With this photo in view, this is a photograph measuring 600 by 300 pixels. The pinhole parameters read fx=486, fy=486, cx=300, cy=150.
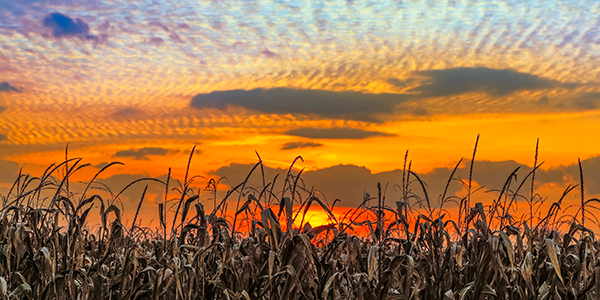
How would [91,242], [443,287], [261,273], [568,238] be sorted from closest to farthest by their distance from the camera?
1. [261,273]
2. [443,287]
3. [568,238]
4. [91,242]

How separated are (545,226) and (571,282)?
2.23m

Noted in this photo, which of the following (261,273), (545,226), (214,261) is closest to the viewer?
(261,273)

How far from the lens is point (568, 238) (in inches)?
219

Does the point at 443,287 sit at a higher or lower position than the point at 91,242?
higher

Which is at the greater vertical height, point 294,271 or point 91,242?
point 294,271

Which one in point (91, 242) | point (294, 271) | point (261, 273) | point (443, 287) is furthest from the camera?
point (91, 242)

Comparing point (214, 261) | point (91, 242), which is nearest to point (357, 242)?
point (214, 261)

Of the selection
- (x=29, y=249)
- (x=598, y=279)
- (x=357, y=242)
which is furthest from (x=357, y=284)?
(x=29, y=249)

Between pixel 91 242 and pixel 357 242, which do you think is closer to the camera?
pixel 357 242

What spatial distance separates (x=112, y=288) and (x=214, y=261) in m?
0.99

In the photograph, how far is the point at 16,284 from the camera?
4973 millimetres

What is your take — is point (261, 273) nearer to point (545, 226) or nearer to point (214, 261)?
point (214, 261)

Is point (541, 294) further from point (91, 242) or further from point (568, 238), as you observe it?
point (91, 242)

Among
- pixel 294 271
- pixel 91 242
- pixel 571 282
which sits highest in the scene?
pixel 294 271
